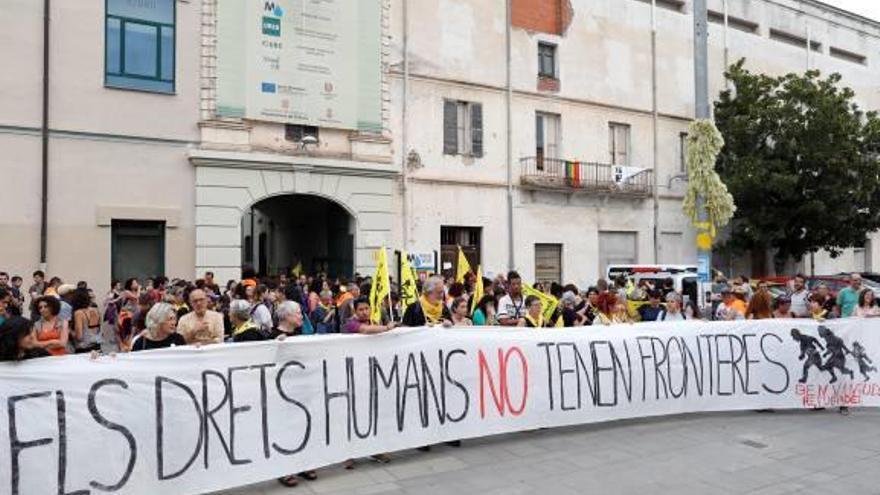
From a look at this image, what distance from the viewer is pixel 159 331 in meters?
6.04

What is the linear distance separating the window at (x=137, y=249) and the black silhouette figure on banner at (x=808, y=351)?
13316 mm

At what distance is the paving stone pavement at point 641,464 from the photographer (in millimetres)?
5863

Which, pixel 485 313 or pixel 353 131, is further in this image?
pixel 353 131

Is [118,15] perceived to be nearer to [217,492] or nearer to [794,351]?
[217,492]

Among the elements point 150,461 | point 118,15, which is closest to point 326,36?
point 118,15

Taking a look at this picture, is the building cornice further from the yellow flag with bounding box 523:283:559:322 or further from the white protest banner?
the white protest banner

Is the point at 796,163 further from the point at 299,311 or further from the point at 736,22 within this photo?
the point at 299,311

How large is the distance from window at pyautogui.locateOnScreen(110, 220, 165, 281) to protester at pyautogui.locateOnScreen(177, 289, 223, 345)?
423 inches

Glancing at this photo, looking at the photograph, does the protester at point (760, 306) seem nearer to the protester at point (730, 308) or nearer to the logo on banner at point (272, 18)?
the protester at point (730, 308)

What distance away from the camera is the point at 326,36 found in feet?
60.4

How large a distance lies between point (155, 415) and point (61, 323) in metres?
2.90

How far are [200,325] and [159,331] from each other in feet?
1.95

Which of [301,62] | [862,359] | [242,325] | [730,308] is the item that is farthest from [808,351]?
[301,62]

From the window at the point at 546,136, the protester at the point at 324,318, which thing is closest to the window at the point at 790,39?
the window at the point at 546,136
